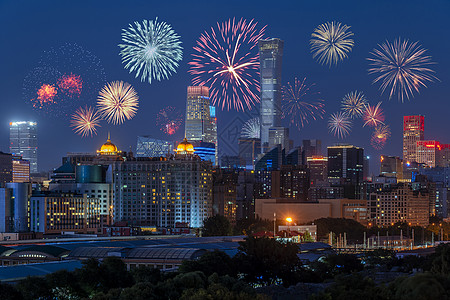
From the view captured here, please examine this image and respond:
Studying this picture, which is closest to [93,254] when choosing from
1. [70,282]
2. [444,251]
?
[70,282]

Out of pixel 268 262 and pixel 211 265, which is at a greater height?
pixel 211 265

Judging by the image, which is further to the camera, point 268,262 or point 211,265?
point 268,262

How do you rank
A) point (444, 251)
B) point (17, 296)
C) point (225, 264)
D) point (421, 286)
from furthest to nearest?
point (444, 251), point (225, 264), point (17, 296), point (421, 286)

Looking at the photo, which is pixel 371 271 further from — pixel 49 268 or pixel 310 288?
pixel 49 268

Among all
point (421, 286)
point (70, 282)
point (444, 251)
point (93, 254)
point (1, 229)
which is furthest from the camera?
point (1, 229)

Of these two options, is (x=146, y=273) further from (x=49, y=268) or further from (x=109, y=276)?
(x=49, y=268)

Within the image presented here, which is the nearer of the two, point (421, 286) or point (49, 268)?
point (421, 286)

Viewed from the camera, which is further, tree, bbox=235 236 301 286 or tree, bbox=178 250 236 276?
tree, bbox=235 236 301 286

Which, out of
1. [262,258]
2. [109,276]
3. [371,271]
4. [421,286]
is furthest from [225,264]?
[421,286]

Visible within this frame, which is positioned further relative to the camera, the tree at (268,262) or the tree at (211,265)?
the tree at (268,262)
